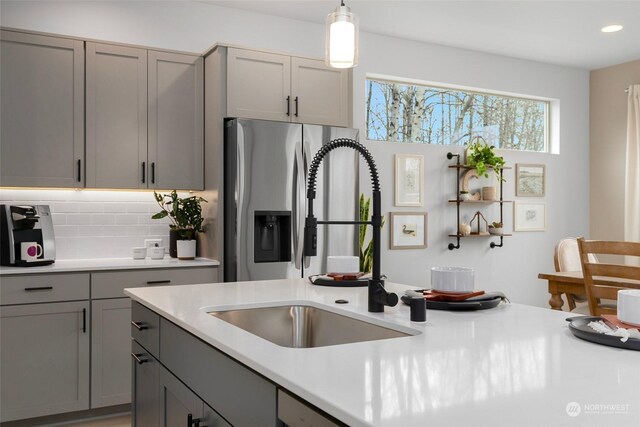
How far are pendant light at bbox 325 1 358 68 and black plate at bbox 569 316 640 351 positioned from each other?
1.37 meters

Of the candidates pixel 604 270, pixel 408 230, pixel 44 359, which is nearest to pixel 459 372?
pixel 604 270

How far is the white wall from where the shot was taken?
4.04m

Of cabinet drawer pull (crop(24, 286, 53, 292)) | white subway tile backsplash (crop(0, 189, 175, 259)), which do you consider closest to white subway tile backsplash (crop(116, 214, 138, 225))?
white subway tile backsplash (crop(0, 189, 175, 259))

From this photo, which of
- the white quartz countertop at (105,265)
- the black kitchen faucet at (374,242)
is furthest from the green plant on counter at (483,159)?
the black kitchen faucet at (374,242)

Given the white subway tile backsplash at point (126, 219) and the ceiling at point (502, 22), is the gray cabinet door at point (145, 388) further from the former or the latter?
the ceiling at point (502, 22)

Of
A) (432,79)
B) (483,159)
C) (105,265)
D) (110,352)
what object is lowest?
(110,352)

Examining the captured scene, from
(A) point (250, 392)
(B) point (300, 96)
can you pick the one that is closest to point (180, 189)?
(B) point (300, 96)

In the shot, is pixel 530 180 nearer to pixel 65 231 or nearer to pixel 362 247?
pixel 362 247

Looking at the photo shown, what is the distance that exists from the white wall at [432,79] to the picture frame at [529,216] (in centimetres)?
8

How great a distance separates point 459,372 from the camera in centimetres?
109

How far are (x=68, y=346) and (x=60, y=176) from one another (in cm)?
105

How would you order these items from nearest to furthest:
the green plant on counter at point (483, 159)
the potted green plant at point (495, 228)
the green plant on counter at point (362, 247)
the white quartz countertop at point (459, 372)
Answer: the white quartz countertop at point (459, 372) < the green plant on counter at point (362, 247) < the green plant on counter at point (483, 159) < the potted green plant at point (495, 228)

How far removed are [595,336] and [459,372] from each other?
0.43 metres

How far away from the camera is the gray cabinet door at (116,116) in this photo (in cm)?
375
